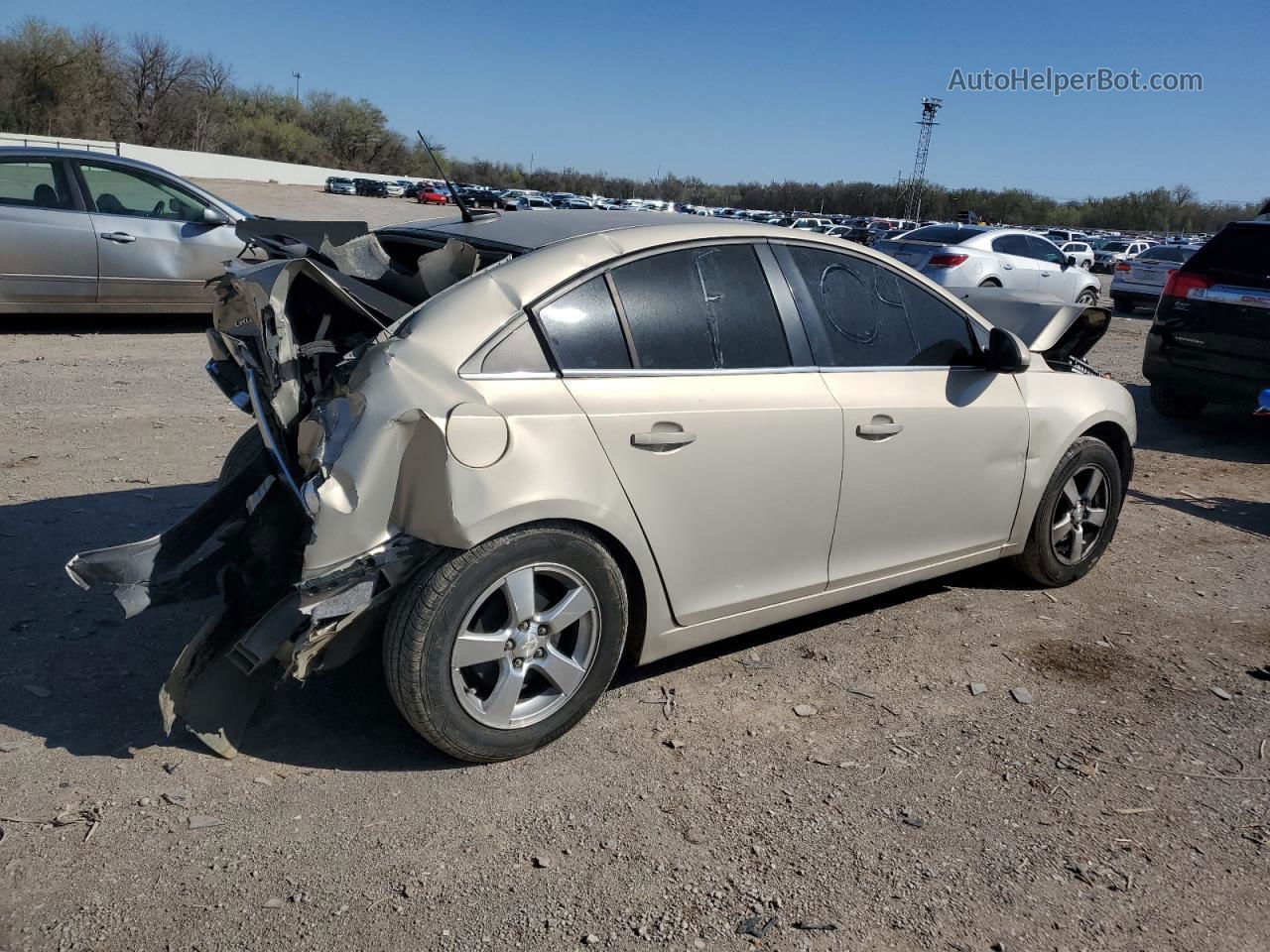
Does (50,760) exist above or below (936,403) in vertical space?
below

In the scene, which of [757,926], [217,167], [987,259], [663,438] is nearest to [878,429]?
[663,438]

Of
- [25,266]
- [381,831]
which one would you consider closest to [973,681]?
[381,831]

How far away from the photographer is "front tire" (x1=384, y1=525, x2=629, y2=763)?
3.06 metres

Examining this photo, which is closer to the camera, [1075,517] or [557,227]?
[557,227]

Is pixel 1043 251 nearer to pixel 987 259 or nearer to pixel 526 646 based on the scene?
pixel 987 259

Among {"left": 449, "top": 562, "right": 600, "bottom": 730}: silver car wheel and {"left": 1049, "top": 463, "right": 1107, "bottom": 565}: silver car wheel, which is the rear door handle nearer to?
{"left": 449, "top": 562, "right": 600, "bottom": 730}: silver car wheel

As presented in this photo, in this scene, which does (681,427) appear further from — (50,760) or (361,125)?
(361,125)

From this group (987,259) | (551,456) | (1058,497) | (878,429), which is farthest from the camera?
(987,259)

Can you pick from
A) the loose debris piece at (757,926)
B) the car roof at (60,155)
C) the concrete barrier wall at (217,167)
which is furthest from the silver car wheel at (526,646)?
the concrete barrier wall at (217,167)

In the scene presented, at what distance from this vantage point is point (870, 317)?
419 cm

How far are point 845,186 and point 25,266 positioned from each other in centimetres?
11341

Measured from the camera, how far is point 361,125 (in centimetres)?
9669

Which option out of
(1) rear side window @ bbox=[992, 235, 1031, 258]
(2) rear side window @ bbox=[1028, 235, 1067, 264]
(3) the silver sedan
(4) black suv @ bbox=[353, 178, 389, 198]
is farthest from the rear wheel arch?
(4) black suv @ bbox=[353, 178, 389, 198]

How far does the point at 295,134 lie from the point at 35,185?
86.5m
